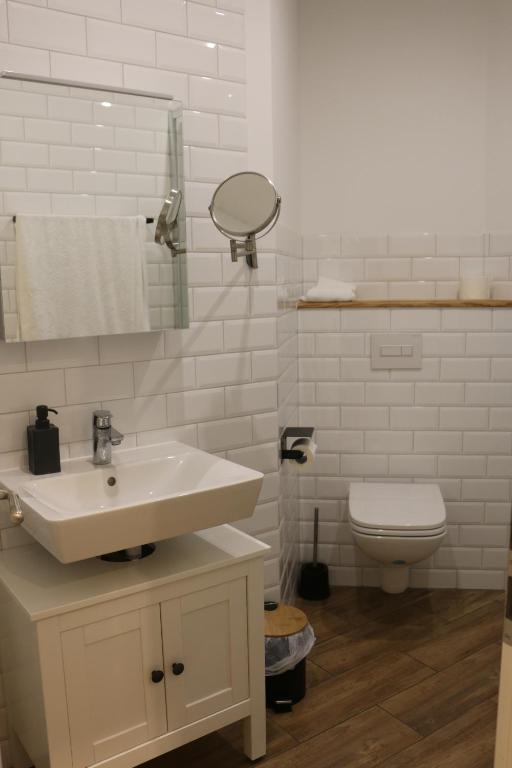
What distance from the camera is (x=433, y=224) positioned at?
3436 millimetres

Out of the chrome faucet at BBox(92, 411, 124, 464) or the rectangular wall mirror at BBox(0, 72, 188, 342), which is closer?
the rectangular wall mirror at BBox(0, 72, 188, 342)

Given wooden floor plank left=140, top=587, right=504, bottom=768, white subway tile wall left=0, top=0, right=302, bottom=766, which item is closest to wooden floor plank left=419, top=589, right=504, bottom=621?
wooden floor plank left=140, top=587, right=504, bottom=768

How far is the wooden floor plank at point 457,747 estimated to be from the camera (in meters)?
2.33

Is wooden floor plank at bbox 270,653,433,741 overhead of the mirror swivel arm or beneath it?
beneath

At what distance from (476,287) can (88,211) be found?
180cm

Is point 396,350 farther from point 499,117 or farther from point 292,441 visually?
point 499,117

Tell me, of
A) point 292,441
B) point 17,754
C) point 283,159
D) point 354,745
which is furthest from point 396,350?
point 17,754

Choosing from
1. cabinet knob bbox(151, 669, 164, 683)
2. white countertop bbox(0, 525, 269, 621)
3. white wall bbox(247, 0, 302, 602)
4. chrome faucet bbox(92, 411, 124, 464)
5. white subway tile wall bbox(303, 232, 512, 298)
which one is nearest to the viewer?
white countertop bbox(0, 525, 269, 621)

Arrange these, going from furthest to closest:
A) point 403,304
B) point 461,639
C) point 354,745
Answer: point 403,304
point 461,639
point 354,745

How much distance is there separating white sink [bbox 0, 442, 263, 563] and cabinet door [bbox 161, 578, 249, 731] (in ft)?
0.78

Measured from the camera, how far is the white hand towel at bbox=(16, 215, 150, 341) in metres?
2.20

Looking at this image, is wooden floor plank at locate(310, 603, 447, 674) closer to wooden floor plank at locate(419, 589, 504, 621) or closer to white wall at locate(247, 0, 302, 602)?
wooden floor plank at locate(419, 589, 504, 621)

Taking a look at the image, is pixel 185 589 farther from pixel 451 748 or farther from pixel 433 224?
pixel 433 224

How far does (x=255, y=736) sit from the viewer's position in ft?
7.70
